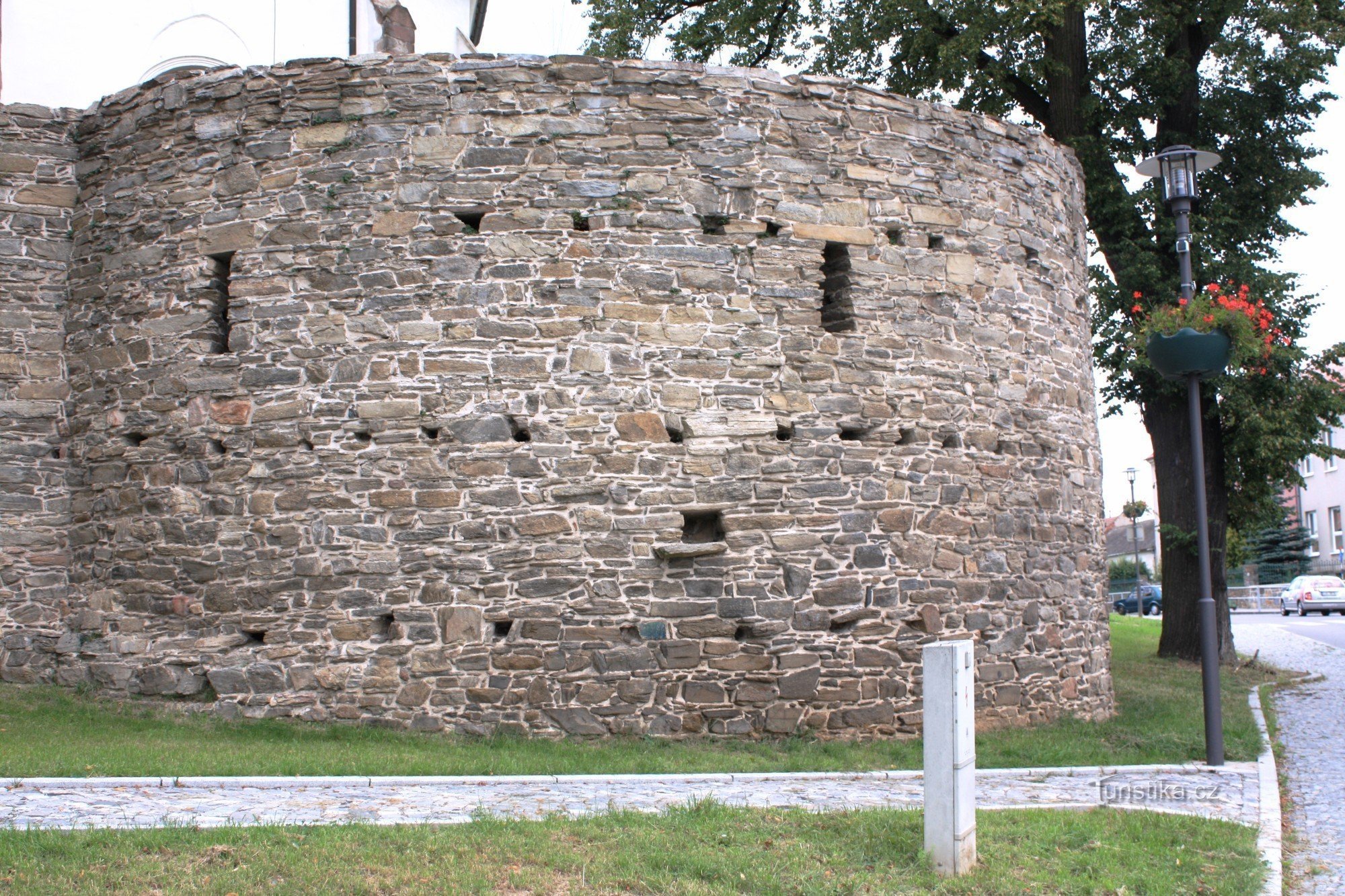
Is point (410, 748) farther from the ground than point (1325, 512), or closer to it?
closer to it

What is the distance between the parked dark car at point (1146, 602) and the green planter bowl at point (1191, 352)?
29.5 meters

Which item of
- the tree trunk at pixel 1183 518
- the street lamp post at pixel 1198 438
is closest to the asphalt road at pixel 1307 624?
the tree trunk at pixel 1183 518

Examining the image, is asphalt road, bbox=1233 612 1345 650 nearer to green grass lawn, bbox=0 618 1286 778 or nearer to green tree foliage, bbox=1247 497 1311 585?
green tree foliage, bbox=1247 497 1311 585

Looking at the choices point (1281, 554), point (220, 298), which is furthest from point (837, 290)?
point (1281, 554)

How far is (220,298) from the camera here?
9727 millimetres

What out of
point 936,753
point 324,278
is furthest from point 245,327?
point 936,753

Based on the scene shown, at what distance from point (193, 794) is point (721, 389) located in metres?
4.70

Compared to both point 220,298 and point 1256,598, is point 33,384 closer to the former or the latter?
point 220,298

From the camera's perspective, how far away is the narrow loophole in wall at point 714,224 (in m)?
9.52

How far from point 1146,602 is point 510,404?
33.6 m

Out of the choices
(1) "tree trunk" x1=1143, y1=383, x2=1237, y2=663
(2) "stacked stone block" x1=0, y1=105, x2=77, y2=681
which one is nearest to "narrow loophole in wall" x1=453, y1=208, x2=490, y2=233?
(2) "stacked stone block" x1=0, y1=105, x2=77, y2=681

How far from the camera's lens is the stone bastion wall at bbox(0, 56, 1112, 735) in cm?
896

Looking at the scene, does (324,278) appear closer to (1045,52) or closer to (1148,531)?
(1045,52)

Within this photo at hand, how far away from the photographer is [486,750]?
8141 millimetres
